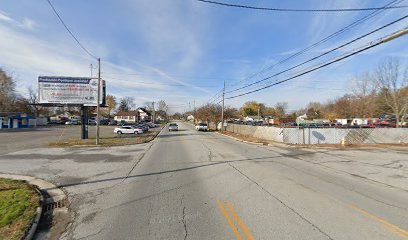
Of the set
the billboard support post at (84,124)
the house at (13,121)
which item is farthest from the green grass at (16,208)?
the house at (13,121)

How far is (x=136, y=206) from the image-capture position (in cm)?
540

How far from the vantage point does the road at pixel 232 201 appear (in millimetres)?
4188

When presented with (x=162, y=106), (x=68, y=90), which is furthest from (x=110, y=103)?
(x=68, y=90)

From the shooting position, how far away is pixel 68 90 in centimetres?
2520

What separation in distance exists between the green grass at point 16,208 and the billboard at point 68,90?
20.1 metres

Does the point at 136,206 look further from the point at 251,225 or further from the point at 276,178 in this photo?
the point at 276,178

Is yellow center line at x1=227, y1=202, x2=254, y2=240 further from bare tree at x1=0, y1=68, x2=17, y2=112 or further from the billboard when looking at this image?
bare tree at x1=0, y1=68, x2=17, y2=112

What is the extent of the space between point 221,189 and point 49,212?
4.38 meters

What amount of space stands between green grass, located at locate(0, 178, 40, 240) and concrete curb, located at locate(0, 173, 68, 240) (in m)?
0.09

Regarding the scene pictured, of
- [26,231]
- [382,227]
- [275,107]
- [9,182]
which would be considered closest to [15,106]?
[9,182]

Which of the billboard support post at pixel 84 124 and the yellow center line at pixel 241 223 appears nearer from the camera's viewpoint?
the yellow center line at pixel 241 223

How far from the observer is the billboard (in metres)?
24.8

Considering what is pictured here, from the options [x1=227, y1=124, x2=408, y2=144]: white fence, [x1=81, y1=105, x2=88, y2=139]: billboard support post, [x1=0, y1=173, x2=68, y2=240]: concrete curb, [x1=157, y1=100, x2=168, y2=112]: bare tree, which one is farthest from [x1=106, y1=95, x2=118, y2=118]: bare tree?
[x1=0, y1=173, x2=68, y2=240]: concrete curb

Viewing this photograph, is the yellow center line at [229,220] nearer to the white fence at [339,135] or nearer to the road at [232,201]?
the road at [232,201]
